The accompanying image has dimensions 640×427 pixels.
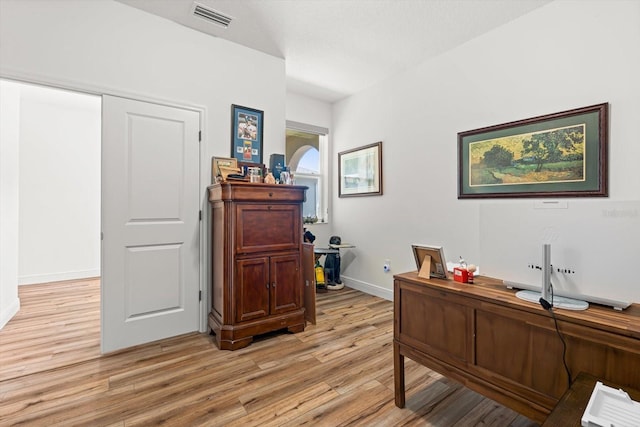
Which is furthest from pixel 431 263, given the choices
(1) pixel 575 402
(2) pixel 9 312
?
(2) pixel 9 312

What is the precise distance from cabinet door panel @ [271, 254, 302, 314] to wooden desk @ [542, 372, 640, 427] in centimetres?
218

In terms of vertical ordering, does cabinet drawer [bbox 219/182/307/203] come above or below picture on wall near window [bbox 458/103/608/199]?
below

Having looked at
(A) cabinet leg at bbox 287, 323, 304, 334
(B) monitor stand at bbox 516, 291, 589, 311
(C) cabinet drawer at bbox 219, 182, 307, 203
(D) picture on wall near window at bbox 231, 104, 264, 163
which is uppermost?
(D) picture on wall near window at bbox 231, 104, 264, 163

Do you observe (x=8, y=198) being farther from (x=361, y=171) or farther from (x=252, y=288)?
(x=361, y=171)

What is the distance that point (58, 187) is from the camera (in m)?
4.87

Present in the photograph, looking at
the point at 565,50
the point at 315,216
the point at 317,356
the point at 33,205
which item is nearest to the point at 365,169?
the point at 315,216

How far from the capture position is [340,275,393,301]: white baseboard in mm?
3893

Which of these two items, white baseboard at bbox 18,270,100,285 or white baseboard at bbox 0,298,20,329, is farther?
white baseboard at bbox 18,270,100,285

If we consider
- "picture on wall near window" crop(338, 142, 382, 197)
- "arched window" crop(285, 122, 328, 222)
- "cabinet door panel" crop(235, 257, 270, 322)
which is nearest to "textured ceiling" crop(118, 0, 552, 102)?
"picture on wall near window" crop(338, 142, 382, 197)

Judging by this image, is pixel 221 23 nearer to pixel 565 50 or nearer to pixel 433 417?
pixel 565 50

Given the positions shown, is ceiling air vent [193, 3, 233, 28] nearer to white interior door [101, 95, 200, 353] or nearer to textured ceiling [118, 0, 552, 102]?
textured ceiling [118, 0, 552, 102]

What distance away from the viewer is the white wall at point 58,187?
462cm

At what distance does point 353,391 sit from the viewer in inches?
77.0

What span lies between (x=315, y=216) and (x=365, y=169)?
118cm
